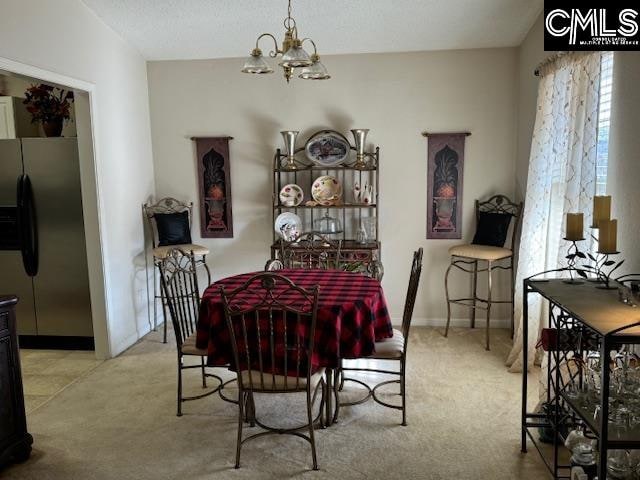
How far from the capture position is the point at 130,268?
4.53m

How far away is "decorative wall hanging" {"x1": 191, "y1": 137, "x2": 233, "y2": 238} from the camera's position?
489 cm

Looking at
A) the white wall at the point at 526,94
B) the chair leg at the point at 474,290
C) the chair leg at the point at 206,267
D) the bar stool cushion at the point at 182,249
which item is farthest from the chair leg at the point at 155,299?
the white wall at the point at 526,94

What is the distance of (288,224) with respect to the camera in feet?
15.6

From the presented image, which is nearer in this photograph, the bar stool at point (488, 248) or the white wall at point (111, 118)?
the white wall at point (111, 118)

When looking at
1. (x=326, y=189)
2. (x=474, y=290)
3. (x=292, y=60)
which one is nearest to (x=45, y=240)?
(x=326, y=189)

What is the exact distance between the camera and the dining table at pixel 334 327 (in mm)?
2678

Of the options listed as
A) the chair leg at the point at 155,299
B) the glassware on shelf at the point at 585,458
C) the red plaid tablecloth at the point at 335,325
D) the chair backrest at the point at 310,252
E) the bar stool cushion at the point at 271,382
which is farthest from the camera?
the chair leg at the point at 155,299

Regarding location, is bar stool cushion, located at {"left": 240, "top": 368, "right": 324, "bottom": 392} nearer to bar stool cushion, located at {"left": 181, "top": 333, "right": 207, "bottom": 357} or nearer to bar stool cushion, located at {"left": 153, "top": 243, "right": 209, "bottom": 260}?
bar stool cushion, located at {"left": 181, "top": 333, "right": 207, "bottom": 357}

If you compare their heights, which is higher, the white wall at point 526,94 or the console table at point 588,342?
the white wall at point 526,94

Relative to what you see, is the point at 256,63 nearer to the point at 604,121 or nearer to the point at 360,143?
the point at 360,143

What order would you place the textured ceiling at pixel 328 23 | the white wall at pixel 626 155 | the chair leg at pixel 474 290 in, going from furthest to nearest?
1. the chair leg at pixel 474 290
2. the textured ceiling at pixel 328 23
3. the white wall at pixel 626 155

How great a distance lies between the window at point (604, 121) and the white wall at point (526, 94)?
1048 mm

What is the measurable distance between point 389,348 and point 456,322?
2066mm

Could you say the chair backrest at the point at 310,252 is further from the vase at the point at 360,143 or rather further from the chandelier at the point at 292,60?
the chandelier at the point at 292,60
